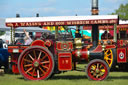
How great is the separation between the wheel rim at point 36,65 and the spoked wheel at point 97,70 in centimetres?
106

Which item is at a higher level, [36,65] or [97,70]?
[36,65]

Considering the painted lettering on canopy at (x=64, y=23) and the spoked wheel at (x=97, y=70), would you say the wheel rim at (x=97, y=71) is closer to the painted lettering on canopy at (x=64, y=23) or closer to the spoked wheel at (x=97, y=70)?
the spoked wheel at (x=97, y=70)

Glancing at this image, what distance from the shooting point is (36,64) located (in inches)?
409

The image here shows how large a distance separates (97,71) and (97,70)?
0.09ft

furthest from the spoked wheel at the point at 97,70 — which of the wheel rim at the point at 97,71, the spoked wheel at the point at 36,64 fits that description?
the spoked wheel at the point at 36,64

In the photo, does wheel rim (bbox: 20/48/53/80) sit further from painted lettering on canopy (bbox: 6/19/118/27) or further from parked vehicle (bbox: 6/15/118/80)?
painted lettering on canopy (bbox: 6/19/118/27)

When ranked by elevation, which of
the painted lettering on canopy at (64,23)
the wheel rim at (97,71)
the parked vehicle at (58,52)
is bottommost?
the wheel rim at (97,71)

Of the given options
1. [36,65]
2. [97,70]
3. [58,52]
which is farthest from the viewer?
[58,52]

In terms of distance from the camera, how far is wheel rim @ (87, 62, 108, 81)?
401 inches

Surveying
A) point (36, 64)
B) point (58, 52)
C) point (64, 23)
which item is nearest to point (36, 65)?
point (36, 64)

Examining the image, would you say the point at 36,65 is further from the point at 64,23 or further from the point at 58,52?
the point at 64,23

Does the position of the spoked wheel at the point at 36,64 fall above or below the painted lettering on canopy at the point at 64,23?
below

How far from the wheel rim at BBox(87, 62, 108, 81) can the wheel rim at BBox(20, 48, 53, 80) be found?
1.08m

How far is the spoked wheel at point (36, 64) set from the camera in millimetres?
10312
